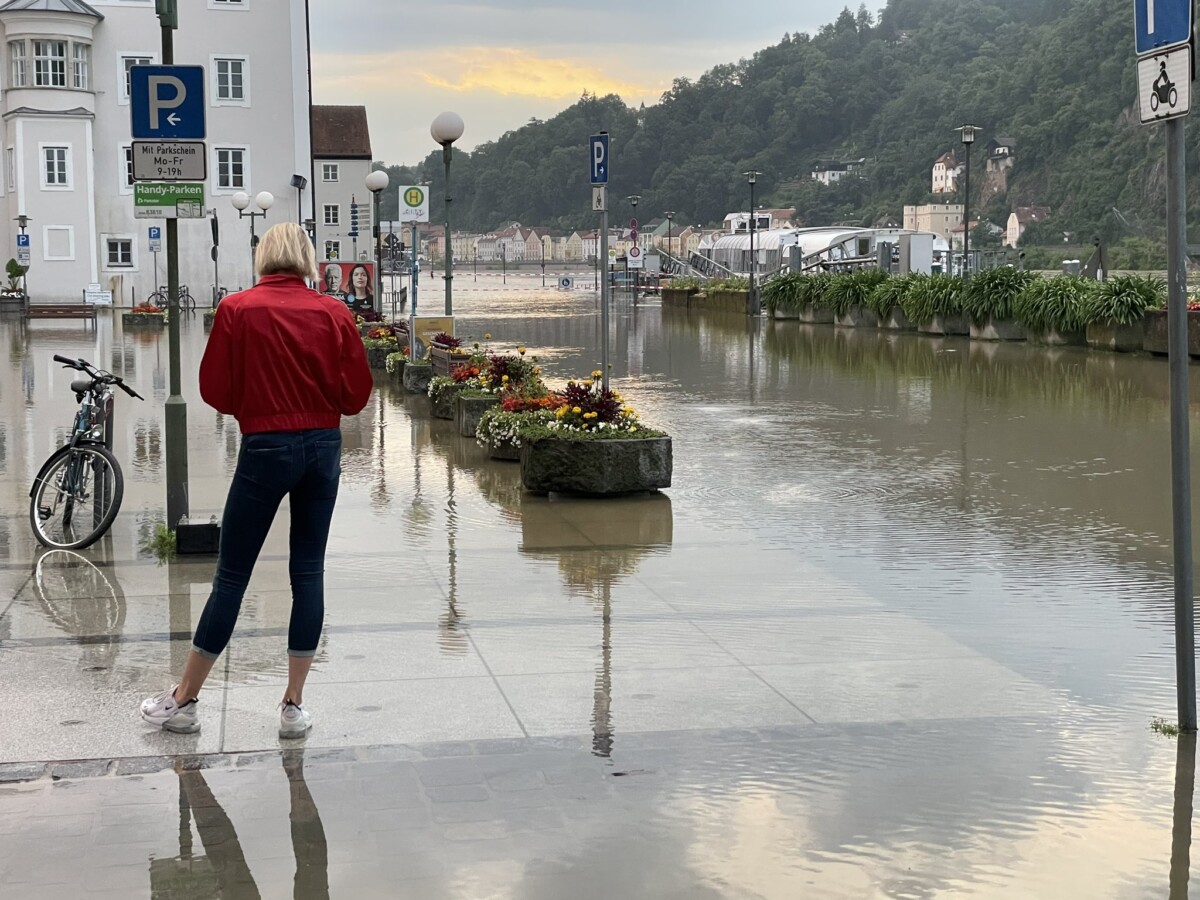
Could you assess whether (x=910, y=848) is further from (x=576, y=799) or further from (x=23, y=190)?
(x=23, y=190)

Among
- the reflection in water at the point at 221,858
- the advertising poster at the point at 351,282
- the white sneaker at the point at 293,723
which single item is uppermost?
the advertising poster at the point at 351,282

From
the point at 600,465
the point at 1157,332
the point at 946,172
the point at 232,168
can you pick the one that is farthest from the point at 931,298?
the point at 946,172

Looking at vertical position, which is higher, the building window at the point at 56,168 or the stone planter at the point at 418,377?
the building window at the point at 56,168

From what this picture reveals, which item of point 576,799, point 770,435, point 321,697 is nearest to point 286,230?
point 321,697

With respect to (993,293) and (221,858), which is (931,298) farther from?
(221,858)

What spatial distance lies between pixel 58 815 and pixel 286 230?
2268mm

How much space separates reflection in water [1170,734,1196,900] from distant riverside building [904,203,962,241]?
15062 centimetres

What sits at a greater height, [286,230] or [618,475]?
[286,230]

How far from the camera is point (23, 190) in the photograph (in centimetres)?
6269

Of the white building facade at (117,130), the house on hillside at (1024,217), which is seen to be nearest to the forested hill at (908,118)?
the house on hillside at (1024,217)

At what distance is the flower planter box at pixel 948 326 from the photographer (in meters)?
35.7

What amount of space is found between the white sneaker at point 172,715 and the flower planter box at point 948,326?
1216 inches

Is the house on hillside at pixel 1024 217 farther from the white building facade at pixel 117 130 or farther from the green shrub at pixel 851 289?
the green shrub at pixel 851 289

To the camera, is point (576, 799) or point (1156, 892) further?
point (576, 799)
